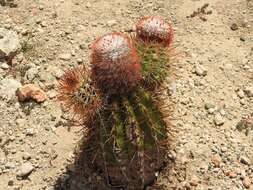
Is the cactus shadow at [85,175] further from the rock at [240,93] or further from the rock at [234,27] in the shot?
the rock at [234,27]

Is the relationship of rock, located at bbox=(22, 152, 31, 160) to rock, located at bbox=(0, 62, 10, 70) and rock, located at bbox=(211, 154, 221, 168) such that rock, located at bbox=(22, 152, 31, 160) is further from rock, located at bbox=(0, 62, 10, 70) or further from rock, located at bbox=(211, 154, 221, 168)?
rock, located at bbox=(211, 154, 221, 168)

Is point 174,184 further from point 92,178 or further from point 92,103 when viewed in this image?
point 92,103

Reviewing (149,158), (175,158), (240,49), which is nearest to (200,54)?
(240,49)

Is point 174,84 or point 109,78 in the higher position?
point 109,78

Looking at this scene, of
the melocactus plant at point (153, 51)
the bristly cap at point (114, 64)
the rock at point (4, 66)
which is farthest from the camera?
the rock at point (4, 66)

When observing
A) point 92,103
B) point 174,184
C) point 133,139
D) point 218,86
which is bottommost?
point 174,184

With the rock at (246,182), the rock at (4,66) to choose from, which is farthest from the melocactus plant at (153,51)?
the rock at (4,66)
